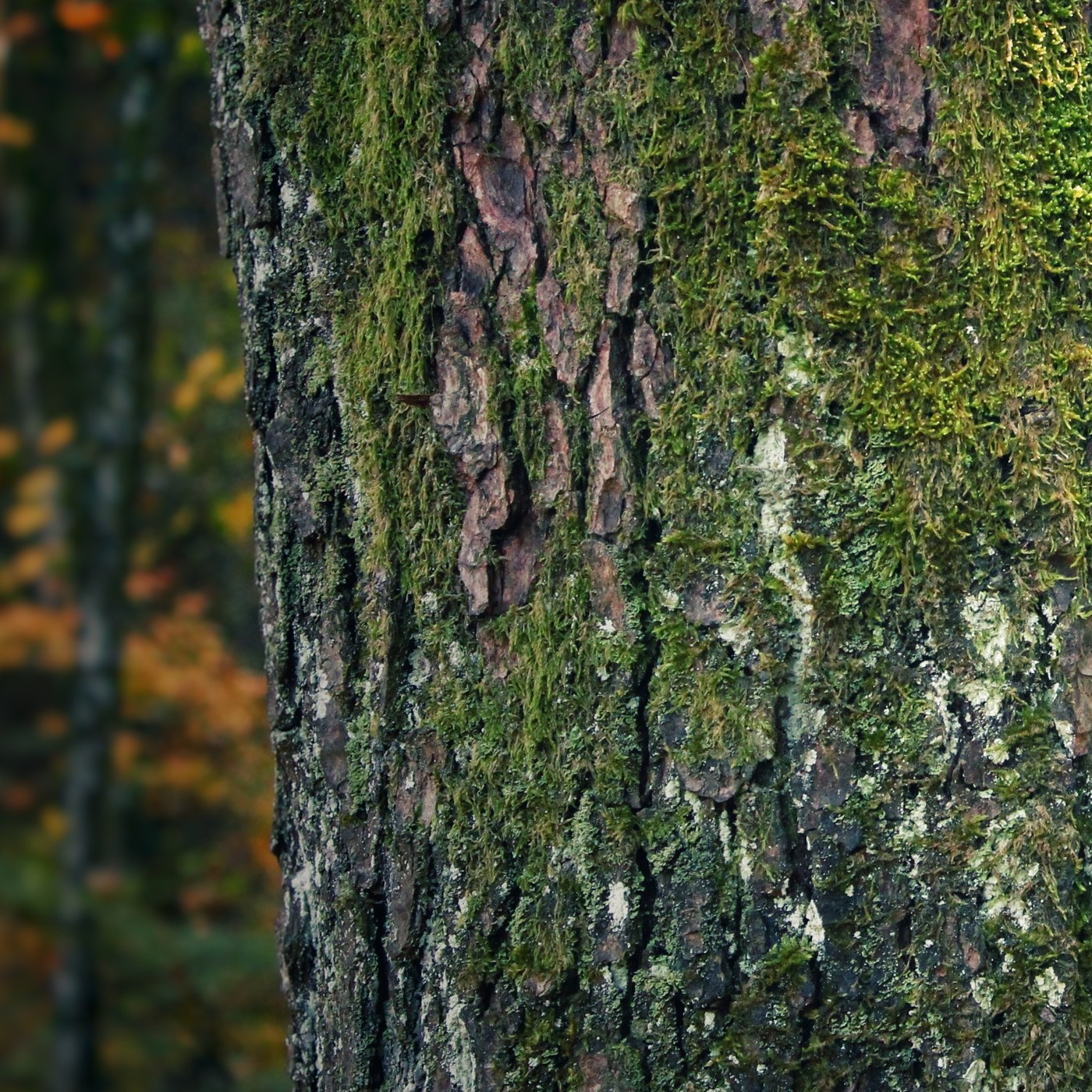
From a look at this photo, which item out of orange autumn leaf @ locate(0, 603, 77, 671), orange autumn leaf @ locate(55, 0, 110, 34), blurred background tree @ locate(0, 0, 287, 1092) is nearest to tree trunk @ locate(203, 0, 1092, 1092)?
blurred background tree @ locate(0, 0, 287, 1092)

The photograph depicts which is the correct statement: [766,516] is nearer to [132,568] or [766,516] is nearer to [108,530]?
[108,530]

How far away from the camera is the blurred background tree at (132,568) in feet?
16.9

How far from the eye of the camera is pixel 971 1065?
1138 mm

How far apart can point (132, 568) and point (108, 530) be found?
2.74 ft

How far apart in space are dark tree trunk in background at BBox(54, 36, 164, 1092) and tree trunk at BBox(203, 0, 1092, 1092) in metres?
4.32

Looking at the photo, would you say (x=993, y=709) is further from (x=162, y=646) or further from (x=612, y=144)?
(x=162, y=646)

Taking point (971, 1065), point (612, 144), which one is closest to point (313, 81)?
point (612, 144)

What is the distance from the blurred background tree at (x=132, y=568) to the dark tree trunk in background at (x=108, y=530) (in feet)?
0.04

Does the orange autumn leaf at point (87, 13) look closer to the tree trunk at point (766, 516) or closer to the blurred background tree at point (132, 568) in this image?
the blurred background tree at point (132, 568)

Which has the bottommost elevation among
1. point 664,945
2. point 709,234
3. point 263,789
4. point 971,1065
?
point 263,789

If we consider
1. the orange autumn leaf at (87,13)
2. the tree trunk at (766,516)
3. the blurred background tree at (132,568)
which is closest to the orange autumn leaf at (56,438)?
the blurred background tree at (132,568)

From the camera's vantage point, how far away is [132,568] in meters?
5.98

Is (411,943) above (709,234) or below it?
below

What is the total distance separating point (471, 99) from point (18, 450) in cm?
680
